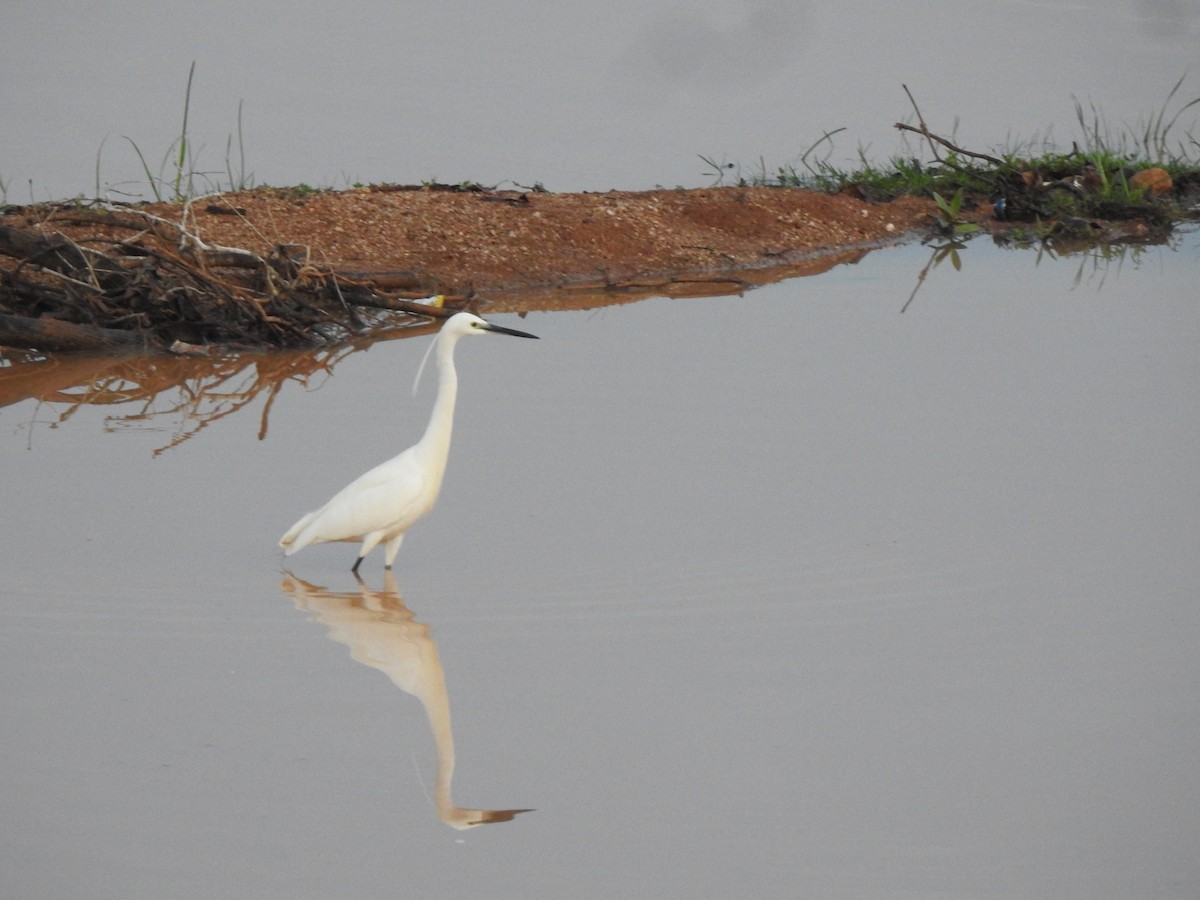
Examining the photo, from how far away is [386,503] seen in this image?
5328 millimetres

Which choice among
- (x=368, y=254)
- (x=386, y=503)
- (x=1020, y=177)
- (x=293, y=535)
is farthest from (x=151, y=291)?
(x=1020, y=177)

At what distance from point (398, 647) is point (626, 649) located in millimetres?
706

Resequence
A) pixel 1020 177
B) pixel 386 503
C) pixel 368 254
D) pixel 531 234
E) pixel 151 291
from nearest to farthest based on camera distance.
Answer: pixel 386 503, pixel 151 291, pixel 368 254, pixel 531 234, pixel 1020 177

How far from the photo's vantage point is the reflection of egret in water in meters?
3.86

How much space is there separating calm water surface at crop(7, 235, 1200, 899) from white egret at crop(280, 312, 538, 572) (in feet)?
0.61

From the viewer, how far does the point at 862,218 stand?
12.8 metres

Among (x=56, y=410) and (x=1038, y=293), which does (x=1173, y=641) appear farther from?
(x=1038, y=293)

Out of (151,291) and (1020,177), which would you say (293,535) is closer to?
(151,291)

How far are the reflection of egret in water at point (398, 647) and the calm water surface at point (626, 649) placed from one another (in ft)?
0.04

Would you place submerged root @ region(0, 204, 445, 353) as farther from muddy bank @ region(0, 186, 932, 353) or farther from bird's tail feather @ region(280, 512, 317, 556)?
bird's tail feather @ region(280, 512, 317, 556)

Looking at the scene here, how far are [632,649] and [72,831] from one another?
5.80 ft

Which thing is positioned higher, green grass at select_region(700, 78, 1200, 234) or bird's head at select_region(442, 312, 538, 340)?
green grass at select_region(700, 78, 1200, 234)

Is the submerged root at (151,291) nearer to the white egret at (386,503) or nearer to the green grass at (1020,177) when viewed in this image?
the white egret at (386,503)

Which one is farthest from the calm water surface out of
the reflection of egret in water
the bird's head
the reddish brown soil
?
the reddish brown soil
